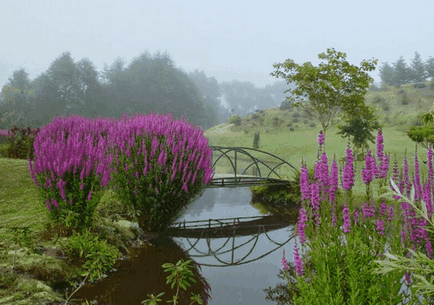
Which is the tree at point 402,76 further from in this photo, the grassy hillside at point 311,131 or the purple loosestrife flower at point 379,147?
the purple loosestrife flower at point 379,147

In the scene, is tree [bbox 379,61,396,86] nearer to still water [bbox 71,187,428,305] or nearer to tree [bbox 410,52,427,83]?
tree [bbox 410,52,427,83]

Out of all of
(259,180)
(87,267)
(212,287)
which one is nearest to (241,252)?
(212,287)

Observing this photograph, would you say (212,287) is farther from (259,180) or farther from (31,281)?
(259,180)

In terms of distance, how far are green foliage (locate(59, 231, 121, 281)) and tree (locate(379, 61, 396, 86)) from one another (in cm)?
6259

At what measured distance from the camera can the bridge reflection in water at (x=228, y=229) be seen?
595 centimetres

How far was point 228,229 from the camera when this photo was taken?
288 inches

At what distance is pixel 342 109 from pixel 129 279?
15.0 metres

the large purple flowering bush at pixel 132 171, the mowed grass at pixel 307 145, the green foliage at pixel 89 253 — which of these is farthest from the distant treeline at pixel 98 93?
the green foliage at pixel 89 253

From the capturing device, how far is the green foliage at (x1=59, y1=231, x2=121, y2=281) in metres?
4.16

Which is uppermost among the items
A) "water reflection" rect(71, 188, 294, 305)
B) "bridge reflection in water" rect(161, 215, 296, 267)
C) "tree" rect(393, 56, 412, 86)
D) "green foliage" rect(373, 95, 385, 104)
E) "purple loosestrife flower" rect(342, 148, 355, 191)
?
"tree" rect(393, 56, 412, 86)

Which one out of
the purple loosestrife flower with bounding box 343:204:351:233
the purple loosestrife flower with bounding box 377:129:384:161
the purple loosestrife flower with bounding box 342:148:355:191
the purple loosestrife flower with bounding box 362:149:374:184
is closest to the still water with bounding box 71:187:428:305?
the purple loosestrife flower with bounding box 343:204:351:233

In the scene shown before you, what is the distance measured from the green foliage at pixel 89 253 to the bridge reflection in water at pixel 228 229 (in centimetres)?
158

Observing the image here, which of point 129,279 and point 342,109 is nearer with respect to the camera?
point 129,279

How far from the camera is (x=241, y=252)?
573cm
